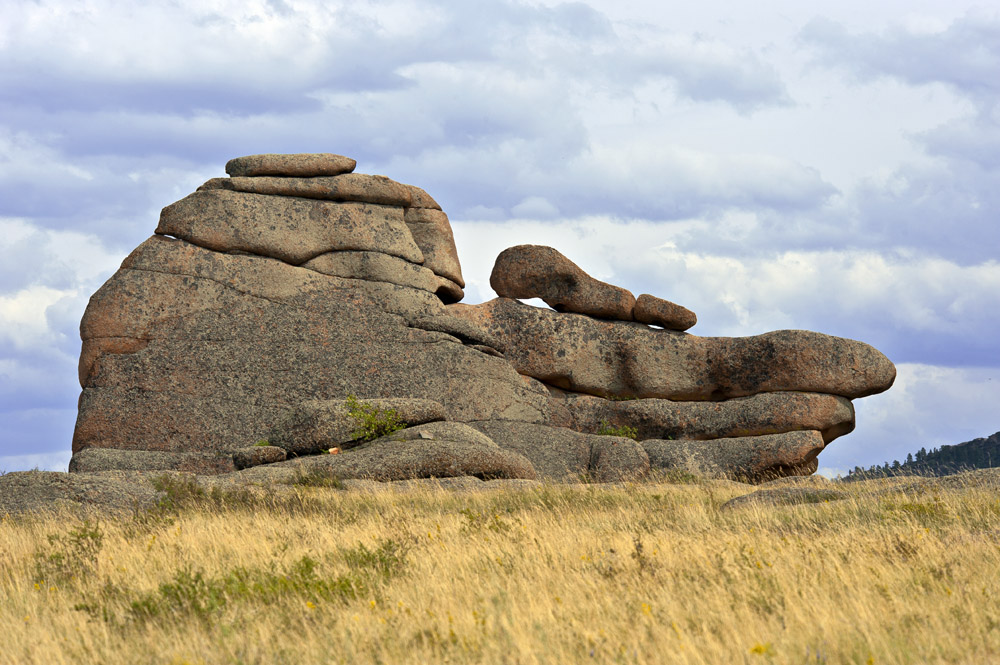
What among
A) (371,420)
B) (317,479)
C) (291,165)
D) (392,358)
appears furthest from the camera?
(291,165)

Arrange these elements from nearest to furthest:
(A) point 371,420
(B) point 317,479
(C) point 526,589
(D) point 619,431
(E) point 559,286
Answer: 1. (C) point 526,589
2. (B) point 317,479
3. (A) point 371,420
4. (D) point 619,431
5. (E) point 559,286

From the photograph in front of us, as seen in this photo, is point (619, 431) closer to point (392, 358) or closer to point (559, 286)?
point (559, 286)

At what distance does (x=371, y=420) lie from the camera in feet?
83.5

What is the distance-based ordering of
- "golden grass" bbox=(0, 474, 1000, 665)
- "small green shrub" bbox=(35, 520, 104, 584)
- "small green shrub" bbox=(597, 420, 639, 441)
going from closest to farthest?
"golden grass" bbox=(0, 474, 1000, 665) → "small green shrub" bbox=(35, 520, 104, 584) → "small green shrub" bbox=(597, 420, 639, 441)

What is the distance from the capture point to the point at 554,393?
33281 mm

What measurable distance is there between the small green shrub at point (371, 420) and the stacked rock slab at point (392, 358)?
7.7 inches

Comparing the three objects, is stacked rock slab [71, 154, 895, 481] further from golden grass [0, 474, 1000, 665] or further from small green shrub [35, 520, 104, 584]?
small green shrub [35, 520, 104, 584]

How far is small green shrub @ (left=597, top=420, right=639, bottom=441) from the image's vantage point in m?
31.4

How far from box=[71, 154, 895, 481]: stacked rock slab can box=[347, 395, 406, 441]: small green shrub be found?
7.7 inches

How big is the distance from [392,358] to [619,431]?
8122 mm

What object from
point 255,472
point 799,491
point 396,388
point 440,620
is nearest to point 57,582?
point 440,620

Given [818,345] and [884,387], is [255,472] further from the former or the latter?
[884,387]

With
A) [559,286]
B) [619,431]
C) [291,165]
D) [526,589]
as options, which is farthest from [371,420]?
[526,589]

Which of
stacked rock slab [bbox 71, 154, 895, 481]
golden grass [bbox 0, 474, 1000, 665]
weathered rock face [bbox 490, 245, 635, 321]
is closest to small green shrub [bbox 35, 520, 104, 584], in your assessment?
golden grass [bbox 0, 474, 1000, 665]
